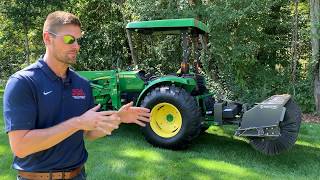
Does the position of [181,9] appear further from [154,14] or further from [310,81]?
[310,81]

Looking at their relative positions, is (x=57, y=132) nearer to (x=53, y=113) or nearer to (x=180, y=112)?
(x=53, y=113)

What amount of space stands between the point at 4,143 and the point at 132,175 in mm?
2424

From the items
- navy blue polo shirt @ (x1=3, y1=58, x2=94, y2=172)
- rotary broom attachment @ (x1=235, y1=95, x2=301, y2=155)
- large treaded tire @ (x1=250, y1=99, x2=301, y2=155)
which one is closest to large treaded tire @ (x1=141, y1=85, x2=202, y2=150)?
rotary broom attachment @ (x1=235, y1=95, x2=301, y2=155)

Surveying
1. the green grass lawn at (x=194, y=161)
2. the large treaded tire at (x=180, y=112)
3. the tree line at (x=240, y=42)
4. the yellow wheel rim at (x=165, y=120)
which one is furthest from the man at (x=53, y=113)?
the tree line at (x=240, y=42)

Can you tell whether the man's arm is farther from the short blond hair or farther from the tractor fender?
the tractor fender

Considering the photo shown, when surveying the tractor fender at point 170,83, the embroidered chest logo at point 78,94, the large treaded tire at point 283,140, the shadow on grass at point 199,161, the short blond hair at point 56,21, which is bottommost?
the shadow on grass at point 199,161

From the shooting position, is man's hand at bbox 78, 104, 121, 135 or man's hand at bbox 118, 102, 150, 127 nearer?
man's hand at bbox 78, 104, 121, 135

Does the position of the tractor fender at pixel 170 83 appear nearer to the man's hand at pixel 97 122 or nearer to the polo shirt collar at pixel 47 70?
the polo shirt collar at pixel 47 70

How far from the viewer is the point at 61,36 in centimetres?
242

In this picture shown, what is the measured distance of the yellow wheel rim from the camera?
6621 mm

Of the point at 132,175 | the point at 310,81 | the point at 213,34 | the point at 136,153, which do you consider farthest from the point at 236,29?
the point at 132,175

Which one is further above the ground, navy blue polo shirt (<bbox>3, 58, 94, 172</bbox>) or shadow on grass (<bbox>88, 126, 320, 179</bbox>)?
navy blue polo shirt (<bbox>3, 58, 94, 172</bbox>)

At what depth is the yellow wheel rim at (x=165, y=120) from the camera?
662cm

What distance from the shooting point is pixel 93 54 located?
16328mm
